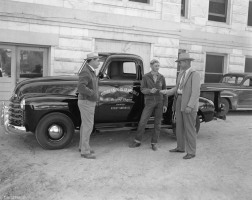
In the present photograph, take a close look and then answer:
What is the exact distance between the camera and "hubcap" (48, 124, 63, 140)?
18.8ft

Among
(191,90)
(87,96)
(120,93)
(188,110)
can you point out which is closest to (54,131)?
(87,96)

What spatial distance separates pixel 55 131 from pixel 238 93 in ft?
26.0

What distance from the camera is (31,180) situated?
4.26 meters

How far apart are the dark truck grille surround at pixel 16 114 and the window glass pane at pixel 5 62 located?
5799 mm

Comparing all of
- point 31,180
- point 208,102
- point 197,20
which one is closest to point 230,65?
point 197,20

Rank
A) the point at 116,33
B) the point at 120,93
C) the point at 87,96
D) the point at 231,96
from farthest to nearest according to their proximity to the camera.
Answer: the point at 116,33
the point at 231,96
the point at 120,93
the point at 87,96

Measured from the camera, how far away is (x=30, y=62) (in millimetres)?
11461

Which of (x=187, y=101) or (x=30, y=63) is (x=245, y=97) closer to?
(x=187, y=101)

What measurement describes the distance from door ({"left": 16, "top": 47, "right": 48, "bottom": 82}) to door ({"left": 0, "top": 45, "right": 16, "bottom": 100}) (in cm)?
22

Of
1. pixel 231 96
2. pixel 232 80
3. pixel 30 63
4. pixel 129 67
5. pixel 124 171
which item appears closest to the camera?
pixel 124 171

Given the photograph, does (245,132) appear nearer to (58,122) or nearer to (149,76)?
(149,76)

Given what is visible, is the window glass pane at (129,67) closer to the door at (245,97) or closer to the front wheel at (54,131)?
the front wheel at (54,131)

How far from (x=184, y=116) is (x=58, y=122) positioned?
2.46 metres

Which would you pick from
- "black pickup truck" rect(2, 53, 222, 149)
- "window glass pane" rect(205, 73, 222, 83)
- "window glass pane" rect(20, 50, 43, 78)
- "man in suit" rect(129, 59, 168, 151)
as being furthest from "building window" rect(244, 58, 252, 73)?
"man in suit" rect(129, 59, 168, 151)
